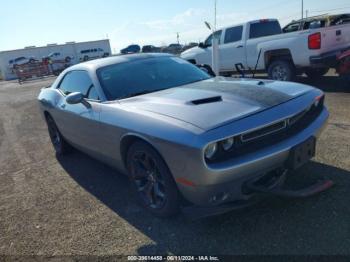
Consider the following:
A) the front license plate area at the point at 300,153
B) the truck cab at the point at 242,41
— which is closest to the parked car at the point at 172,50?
the truck cab at the point at 242,41

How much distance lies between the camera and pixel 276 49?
8.88m

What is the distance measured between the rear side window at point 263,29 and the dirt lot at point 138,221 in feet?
18.2

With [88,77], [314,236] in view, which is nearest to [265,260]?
[314,236]

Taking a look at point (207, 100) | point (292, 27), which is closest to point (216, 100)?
point (207, 100)

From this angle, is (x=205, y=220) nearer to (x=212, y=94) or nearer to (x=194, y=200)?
(x=194, y=200)

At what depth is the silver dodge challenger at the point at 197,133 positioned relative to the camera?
273 centimetres

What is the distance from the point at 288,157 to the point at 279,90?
807mm

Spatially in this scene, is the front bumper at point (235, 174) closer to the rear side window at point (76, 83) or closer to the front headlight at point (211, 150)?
the front headlight at point (211, 150)

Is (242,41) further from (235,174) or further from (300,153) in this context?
(235,174)

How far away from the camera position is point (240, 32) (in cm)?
1031

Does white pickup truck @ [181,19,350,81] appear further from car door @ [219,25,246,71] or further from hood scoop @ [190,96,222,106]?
hood scoop @ [190,96,222,106]

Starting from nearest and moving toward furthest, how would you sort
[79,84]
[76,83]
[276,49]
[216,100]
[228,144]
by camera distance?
[228,144] → [216,100] → [79,84] → [76,83] → [276,49]

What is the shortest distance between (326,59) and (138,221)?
21.3 feet

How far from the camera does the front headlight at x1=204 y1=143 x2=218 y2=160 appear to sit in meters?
2.69
